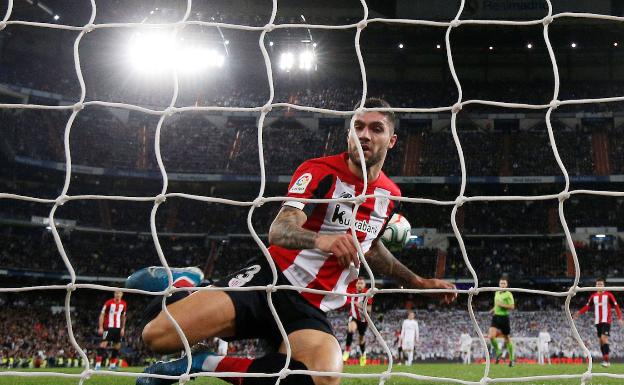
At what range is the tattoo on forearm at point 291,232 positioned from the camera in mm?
3029

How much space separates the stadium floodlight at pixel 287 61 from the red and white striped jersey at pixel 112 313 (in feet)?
62.4

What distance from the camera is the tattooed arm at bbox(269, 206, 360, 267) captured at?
2686 mm

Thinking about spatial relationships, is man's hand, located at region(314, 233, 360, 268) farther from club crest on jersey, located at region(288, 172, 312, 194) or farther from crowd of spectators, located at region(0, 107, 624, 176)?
crowd of spectators, located at region(0, 107, 624, 176)

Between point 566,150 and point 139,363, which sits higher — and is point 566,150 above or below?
above

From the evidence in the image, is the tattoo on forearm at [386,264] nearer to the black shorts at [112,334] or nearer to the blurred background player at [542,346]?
the black shorts at [112,334]

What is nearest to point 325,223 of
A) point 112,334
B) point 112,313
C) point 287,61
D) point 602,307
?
point 602,307

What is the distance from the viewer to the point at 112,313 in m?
13.6

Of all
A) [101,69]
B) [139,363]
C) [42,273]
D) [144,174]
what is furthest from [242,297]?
[101,69]

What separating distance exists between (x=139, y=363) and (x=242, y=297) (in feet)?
67.0

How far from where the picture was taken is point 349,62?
1324 inches

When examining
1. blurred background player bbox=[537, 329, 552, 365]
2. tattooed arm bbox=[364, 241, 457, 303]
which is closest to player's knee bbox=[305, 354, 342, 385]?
tattooed arm bbox=[364, 241, 457, 303]

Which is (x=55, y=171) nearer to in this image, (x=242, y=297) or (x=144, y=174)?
(x=144, y=174)

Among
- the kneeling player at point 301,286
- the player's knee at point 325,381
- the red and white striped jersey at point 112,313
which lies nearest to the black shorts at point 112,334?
the red and white striped jersey at point 112,313

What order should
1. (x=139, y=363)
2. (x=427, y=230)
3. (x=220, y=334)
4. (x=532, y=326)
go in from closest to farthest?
(x=220, y=334) → (x=139, y=363) → (x=532, y=326) → (x=427, y=230)
